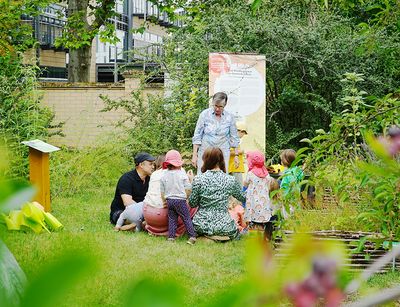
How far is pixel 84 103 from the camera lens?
19188mm

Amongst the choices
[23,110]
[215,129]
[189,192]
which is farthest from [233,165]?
[23,110]

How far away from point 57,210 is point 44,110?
12.0ft

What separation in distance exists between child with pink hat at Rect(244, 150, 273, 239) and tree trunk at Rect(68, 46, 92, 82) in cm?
1356

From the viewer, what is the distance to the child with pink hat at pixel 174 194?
300 inches

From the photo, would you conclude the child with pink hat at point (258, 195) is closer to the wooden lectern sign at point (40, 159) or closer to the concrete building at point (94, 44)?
the wooden lectern sign at point (40, 159)

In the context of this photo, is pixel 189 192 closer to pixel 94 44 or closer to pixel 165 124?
pixel 165 124

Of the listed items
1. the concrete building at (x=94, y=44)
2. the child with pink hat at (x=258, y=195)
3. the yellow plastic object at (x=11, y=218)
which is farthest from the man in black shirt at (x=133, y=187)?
the concrete building at (x=94, y=44)

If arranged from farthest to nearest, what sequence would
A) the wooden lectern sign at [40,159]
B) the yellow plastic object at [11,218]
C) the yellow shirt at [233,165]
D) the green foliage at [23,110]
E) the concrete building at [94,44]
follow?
the concrete building at [94,44], the green foliage at [23,110], the yellow shirt at [233,165], the wooden lectern sign at [40,159], the yellow plastic object at [11,218]

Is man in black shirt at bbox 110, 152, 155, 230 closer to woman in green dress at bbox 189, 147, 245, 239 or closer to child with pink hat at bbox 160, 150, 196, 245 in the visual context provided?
child with pink hat at bbox 160, 150, 196, 245

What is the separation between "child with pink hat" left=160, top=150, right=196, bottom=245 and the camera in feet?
25.0

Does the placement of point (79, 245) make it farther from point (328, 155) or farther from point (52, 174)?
point (52, 174)

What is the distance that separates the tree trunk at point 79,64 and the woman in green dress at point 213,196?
44.4ft

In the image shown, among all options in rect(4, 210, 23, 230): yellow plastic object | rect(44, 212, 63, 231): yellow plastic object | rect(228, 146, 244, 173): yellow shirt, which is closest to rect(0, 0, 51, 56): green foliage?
rect(228, 146, 244, 173): yellow shirt

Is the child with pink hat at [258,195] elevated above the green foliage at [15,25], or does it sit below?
below
